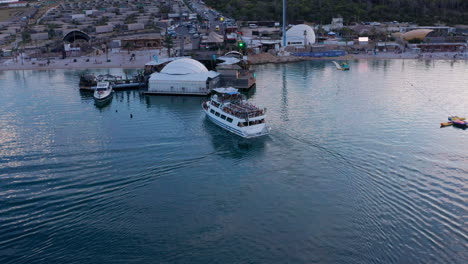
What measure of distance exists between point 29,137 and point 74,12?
11452 cm

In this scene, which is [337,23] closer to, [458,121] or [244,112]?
[458,121]

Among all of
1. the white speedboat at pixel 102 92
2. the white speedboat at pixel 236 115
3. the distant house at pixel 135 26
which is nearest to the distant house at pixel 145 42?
the distant house at pixel 135 26

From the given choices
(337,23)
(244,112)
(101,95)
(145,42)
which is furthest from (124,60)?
(337,23)

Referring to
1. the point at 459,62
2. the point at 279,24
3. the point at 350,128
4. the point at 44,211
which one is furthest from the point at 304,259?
the point at 279,24

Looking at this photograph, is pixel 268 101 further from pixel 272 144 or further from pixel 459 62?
pixel 459 62

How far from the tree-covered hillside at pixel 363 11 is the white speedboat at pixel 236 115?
76.3 meters

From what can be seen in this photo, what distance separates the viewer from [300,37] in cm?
7838

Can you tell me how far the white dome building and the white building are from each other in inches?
1428

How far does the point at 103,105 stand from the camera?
40000 millimetres

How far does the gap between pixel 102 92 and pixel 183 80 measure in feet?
27.8

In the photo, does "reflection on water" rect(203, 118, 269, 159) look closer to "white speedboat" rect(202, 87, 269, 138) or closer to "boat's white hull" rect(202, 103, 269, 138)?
Result: "boat's white hull" rect(202, 103, 269, 138)

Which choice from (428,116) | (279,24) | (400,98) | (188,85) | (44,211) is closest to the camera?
(44,211)

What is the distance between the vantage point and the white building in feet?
144

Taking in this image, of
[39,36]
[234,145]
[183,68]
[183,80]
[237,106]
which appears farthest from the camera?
[39,36]
